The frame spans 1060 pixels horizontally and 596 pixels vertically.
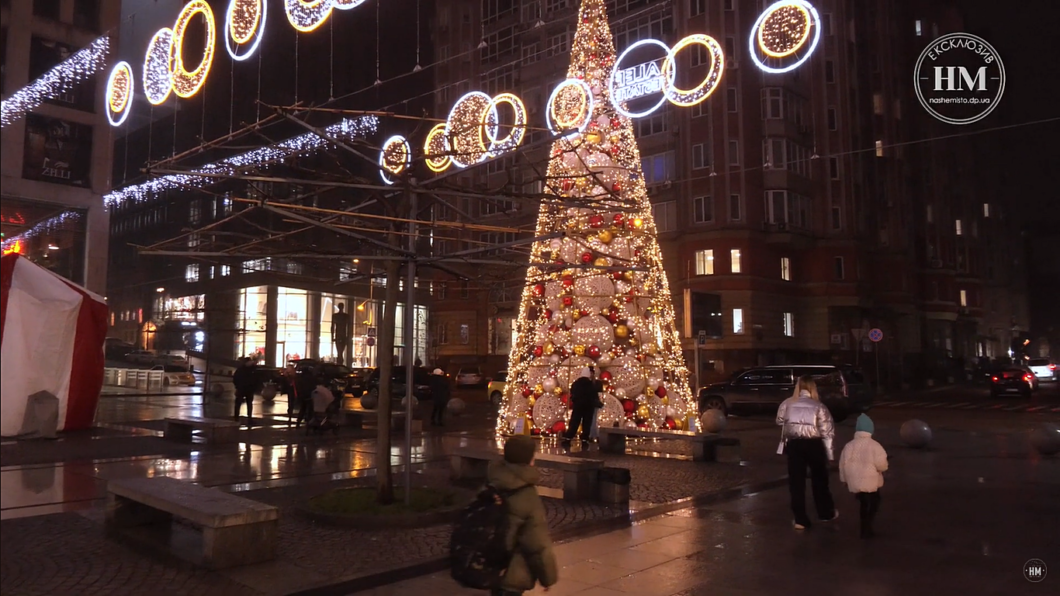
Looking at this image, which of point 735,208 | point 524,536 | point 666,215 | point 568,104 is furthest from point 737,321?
point 524,536

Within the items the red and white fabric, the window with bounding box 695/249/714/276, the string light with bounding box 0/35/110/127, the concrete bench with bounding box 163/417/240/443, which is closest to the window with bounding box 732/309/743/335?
the window with bounding box 695/249/714/276

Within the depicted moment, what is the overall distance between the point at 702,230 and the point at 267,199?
117 feet

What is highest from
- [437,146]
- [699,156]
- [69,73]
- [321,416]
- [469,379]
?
[699,156]

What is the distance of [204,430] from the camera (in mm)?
16250

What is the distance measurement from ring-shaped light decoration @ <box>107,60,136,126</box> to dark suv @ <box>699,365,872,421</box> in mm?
20146

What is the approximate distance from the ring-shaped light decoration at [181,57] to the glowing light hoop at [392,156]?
10.9ft

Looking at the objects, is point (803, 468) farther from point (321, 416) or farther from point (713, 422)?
point (321, 416)

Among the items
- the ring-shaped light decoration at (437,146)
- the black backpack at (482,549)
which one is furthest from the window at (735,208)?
the black backpack at (482,549)

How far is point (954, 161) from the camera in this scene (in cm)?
6569

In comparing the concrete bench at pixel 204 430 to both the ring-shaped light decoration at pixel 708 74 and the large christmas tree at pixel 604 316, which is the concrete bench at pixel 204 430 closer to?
the large christmas tree at pixel 604 316

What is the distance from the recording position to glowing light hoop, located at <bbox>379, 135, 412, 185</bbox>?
8.61 m

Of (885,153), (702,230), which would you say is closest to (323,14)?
(702,230)

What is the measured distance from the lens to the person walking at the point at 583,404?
49.0 feet

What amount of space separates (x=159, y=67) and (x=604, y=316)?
920 centimetres
